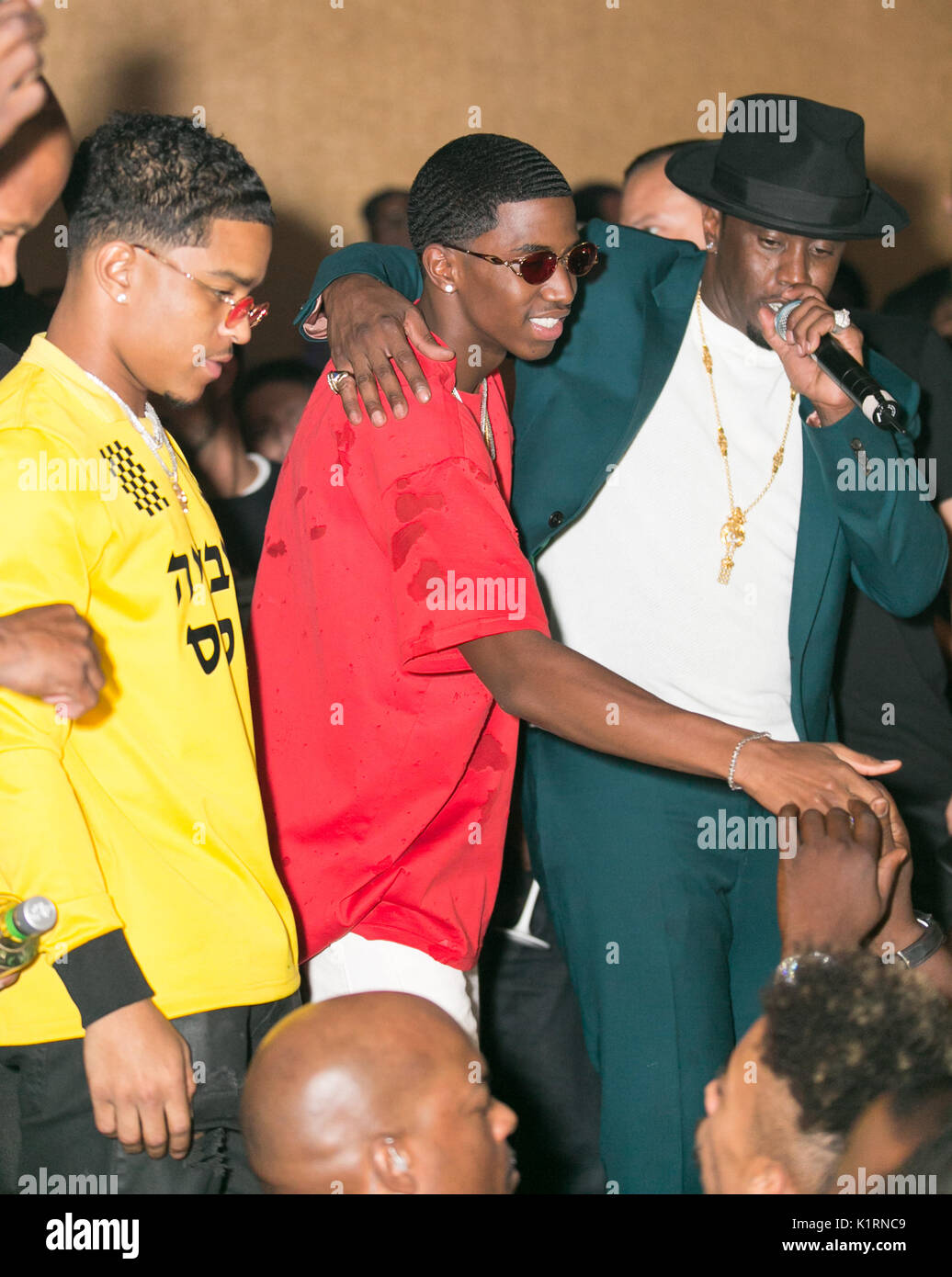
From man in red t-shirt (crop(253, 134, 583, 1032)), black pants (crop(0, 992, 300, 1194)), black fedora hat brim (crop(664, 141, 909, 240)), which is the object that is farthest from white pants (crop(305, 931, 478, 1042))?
black fedora hat brim (crop(664, 141, 909, 240))

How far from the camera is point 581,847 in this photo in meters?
2.26

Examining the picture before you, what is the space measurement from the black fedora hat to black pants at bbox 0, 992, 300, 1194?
1.58m

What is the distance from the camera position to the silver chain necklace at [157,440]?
5.86 ft

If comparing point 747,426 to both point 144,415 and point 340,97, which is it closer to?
point 144,415

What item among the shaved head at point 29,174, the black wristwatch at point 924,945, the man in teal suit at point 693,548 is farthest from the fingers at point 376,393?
the black wristwatch at point 924,945

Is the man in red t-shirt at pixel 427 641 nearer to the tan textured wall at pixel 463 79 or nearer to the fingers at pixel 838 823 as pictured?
the fingers at pixel 838 823

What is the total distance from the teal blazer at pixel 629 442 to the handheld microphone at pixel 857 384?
0.39 feet

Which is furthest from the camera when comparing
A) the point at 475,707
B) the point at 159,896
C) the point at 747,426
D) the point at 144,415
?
the point at 747,426

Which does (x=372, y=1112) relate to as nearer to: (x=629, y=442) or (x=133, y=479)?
(x=133, y=479)

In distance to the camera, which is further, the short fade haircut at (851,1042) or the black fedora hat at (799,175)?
the black fedora hat at (799,175)

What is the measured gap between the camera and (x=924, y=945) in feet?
6.02

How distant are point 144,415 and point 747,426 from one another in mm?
1079

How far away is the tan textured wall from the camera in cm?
466
